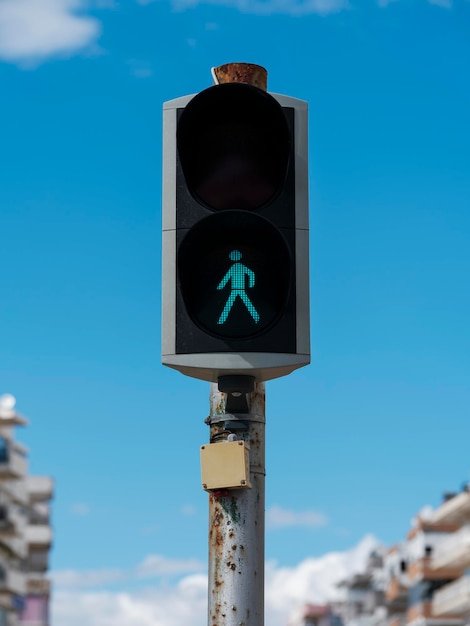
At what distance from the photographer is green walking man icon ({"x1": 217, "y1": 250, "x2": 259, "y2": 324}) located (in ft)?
17.5

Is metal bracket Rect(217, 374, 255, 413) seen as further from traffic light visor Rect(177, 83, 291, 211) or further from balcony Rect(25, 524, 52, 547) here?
balcony Rect(25, 524, 52, 547)

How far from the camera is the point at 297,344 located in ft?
17.5

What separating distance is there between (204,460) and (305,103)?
1399mm

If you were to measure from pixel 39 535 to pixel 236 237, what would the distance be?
346 ft

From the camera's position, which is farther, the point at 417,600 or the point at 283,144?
the point at 417,600

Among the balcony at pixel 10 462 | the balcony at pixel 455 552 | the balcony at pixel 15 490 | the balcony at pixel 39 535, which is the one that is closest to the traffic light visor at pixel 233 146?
the balcony at pixel 455 552

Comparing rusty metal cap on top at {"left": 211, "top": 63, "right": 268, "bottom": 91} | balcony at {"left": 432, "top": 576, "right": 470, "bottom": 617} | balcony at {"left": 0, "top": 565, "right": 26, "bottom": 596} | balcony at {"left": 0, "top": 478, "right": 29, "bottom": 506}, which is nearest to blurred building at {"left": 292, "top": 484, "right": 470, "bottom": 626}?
balcony at {"left": 432, "top": 576, "right": 470, "bottom": 617}

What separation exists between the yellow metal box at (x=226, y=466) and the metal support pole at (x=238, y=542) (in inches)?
2.3

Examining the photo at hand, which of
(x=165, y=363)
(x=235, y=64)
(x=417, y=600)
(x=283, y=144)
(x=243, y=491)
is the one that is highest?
(x=417, y=600)

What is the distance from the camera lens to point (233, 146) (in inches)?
221

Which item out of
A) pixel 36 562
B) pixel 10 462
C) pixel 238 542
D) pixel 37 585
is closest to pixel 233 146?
pixel 238 542

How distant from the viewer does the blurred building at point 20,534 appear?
9569 cm

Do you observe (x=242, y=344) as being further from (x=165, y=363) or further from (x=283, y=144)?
(x=283, y=144)

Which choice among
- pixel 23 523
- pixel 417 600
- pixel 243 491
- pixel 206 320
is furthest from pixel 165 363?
pixel 23 523
